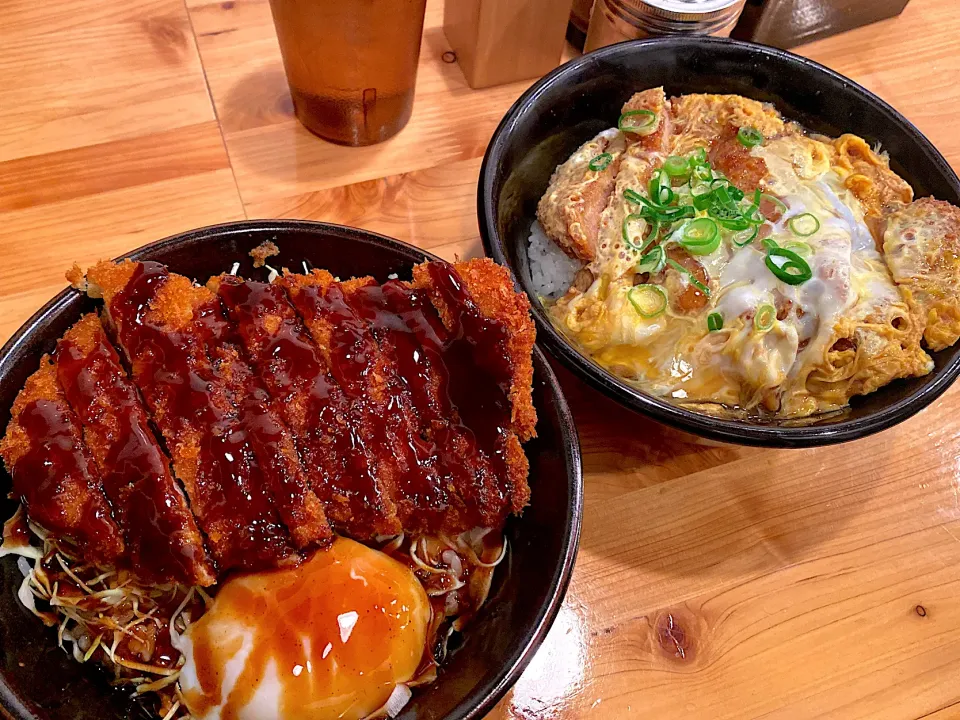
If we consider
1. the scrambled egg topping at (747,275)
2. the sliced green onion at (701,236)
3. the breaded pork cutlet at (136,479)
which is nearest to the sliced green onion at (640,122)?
the scrambled egg topping at (747,275)

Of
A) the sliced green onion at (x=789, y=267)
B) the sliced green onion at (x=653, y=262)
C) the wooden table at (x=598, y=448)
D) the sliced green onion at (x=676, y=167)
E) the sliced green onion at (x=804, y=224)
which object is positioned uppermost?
the sliced green onion at (x=676, y=167)

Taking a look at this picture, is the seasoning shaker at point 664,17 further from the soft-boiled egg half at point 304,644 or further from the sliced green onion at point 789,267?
the soft-boiled egg half at point 304,644

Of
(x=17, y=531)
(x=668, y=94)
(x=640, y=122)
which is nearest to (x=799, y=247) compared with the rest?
(x=640, y=122)

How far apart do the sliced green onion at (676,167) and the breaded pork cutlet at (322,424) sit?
1036mm

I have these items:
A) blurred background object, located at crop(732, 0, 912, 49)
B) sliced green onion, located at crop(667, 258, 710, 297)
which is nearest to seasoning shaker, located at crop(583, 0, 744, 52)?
blurred background object, located at crop(732, 0, 912, 49)

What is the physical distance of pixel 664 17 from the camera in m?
2.07

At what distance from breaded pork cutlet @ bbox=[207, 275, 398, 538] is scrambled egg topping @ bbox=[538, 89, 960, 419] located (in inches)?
26.0

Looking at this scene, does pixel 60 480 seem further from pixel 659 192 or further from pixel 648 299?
pixel 659 192

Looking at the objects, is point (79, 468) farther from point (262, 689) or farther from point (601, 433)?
point (601, 433)

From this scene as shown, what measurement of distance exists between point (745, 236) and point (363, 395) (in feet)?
3.32

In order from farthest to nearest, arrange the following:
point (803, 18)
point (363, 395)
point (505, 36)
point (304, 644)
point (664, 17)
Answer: point (803, 18), point (505, 36), point (664, 17), point (363, 395), point (304, 644)

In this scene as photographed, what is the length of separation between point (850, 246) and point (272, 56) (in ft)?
5.52

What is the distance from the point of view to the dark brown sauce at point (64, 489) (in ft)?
3.85

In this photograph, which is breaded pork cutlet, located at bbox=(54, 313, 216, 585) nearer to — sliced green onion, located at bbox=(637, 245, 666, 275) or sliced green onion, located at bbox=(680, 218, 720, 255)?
sliced green onion, located at bbox=(637, 245, 666, 275)
